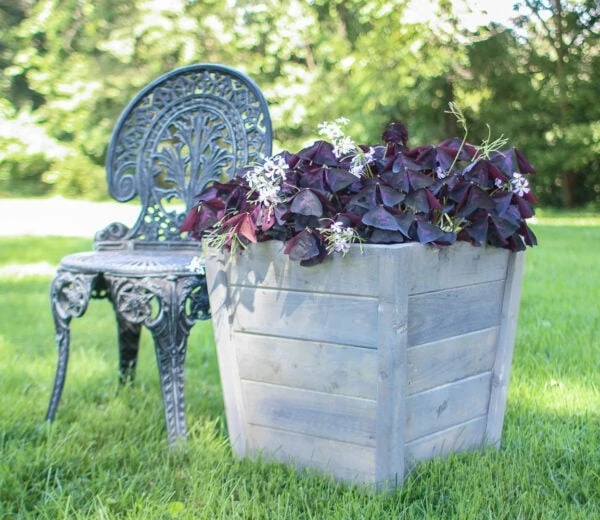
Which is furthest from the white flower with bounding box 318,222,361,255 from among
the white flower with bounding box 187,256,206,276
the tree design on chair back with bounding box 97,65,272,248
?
the tree design on chair back with bounding box 97,65,272,248

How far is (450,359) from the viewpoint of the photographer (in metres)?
1.73

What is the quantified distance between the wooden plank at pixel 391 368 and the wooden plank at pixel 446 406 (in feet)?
0.20

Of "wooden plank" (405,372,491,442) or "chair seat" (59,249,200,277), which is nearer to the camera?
"wooden plank" (405,372,491,442)

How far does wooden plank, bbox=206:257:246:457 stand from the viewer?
181 centimetres

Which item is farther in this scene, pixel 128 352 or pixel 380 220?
pixel 128 352

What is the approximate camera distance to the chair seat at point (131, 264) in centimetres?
199

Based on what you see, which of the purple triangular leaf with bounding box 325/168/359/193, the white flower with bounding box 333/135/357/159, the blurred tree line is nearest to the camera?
the purple triangular leaf with bounding box 325/168/359/193

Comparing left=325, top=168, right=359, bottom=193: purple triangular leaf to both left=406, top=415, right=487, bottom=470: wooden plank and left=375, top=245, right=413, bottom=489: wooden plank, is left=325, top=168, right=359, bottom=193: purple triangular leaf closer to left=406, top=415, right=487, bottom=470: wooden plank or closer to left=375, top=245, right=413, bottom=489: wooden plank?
left=375, top=245, right=413, bottom=489: wooden plank

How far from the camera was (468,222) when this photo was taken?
67.1 inches

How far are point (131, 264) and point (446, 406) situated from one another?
1004 millimetres

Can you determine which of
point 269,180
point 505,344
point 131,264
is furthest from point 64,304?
point 505,344

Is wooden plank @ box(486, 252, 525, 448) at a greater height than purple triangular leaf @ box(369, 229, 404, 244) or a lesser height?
lesser

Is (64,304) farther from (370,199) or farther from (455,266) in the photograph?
(455,266)

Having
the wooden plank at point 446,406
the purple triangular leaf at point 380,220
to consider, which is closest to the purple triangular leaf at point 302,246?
the purple triangular leaf at point 380,220
